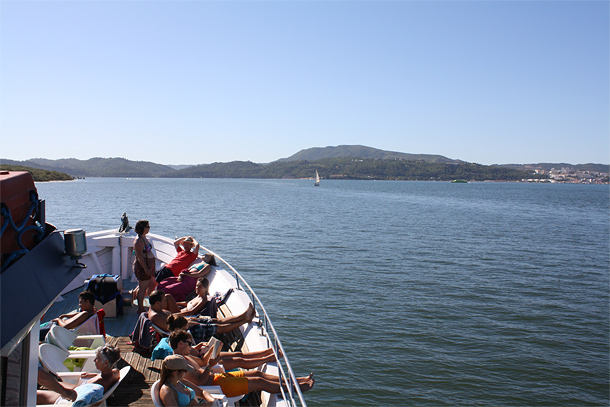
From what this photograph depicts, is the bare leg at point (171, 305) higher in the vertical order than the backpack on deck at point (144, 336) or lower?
higher

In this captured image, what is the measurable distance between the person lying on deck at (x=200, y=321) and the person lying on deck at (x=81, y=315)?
0.87 m

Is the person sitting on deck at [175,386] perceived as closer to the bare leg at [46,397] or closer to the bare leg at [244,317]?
the bare leg at [46,397]

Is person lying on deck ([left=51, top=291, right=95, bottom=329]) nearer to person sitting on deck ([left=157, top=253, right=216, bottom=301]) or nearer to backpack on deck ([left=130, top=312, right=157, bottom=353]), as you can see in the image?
backpack on deck ([left=130, top=312, right=157, bottom=353])

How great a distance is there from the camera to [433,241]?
2523 centimetres

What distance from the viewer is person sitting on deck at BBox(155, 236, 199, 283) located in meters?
7.82

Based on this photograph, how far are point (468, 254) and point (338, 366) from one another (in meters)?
14.3

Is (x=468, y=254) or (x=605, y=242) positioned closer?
(x=468, y=254)

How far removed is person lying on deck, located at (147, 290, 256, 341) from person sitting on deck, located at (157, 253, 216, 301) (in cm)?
146

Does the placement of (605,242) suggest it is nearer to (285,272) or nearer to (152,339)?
(285,272)

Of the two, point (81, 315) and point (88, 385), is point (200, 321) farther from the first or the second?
point (88, 385)

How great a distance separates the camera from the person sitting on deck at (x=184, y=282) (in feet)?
24.0

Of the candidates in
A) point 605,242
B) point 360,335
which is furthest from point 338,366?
point 605,242

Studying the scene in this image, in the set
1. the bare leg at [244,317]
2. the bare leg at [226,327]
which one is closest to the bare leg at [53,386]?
the bare leg at [226,327]

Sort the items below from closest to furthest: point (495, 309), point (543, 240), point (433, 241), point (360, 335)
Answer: point (360, 335) < point (495, 309) < point (433, 241) < point (543, 240)
